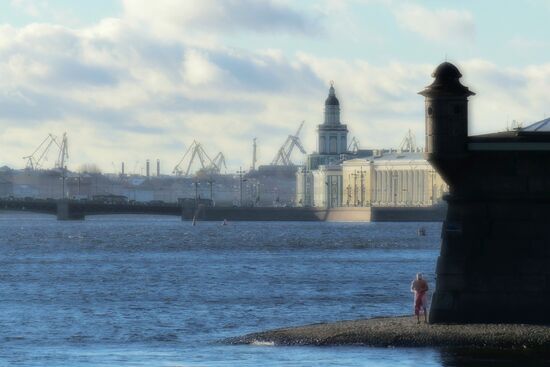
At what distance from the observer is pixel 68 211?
607 ft

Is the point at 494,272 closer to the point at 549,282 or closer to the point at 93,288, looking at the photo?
the point at 549,282

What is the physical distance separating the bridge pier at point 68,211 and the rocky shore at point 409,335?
148 m

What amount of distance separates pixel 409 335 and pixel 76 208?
500 ft

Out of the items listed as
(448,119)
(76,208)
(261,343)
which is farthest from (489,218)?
(76,208)

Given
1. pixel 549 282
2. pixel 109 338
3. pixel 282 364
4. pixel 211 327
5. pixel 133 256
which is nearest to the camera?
pixel 282 364

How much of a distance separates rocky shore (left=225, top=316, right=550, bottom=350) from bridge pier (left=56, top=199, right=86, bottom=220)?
14839 centimetres

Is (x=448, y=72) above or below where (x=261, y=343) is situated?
above

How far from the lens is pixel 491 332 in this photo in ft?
110

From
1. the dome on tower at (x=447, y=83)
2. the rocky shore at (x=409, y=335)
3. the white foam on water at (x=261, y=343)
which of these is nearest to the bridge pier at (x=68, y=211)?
the rocky shore at (x=409, y=335)

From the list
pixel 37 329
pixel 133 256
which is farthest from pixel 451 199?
pixel 133 256

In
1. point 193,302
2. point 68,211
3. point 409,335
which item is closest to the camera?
point 409,335

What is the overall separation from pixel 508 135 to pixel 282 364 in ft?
19.8

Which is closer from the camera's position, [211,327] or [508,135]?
[508,135]

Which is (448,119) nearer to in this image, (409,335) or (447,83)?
(447,83)
